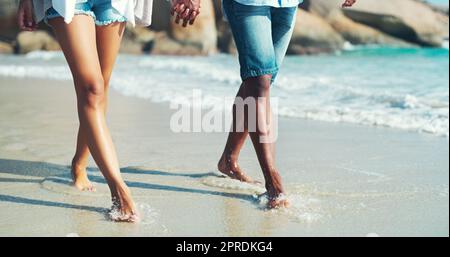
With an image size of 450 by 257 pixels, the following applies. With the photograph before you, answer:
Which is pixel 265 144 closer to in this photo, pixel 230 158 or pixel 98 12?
pixel 230 158

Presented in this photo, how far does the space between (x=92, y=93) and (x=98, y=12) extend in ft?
1.33

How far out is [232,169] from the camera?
3775 mm

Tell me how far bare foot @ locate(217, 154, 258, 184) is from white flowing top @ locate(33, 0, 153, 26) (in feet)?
3.35

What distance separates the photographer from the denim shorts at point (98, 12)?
2.82 metres

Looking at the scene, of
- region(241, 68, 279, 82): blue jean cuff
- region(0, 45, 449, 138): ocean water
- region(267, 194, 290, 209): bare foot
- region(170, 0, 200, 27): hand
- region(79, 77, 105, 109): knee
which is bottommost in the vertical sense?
region(0, 45, 449, 138): ocean water

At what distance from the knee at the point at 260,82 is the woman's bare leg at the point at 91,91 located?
2.52 feet

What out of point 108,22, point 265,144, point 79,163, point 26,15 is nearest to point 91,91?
point 108,22

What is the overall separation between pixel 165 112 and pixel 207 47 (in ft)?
51.2

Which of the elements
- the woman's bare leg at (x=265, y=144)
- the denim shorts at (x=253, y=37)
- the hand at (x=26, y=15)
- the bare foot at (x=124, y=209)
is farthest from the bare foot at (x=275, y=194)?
the hand at (x=26, y=15)

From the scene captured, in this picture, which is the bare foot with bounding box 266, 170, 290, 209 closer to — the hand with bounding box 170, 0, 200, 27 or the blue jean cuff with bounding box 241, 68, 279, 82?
the blue jean cuff with bounding box 241, 68, 279, 82

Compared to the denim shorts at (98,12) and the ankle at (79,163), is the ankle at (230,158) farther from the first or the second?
the denim shorts at (98,12)

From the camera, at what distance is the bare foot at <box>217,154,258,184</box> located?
375 cm

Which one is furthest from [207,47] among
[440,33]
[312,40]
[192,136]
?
[192,136]

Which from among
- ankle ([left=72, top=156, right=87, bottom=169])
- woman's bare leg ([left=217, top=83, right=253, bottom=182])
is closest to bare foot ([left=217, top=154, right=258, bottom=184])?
woman's bare leg ([left=217, top=83, right=253, bottom=182])
